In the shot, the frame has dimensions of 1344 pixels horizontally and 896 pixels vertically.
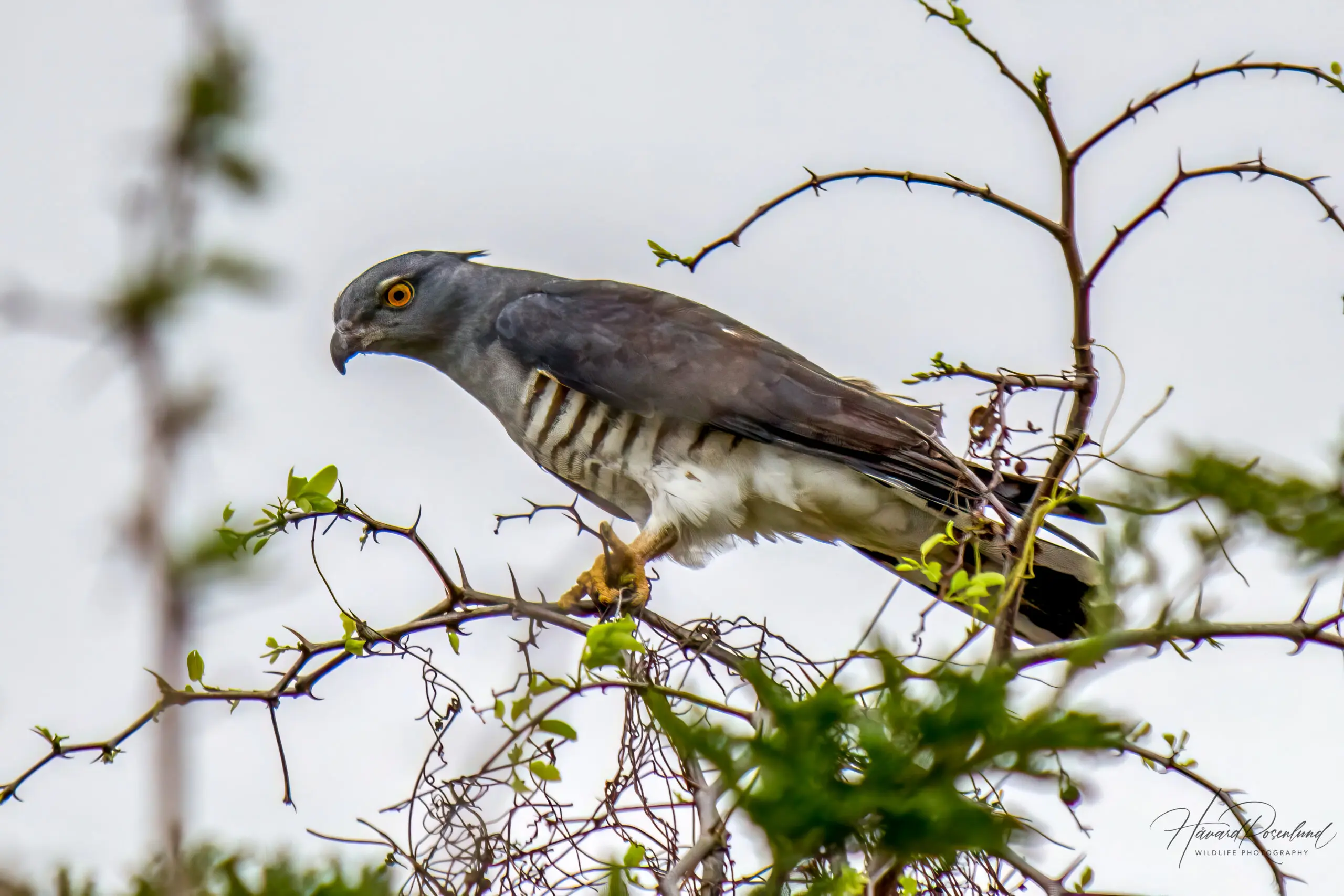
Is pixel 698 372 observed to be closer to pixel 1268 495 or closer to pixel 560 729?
pixel 560 729

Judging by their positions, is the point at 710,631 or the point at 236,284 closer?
the point at 236,284

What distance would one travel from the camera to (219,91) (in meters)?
1.27

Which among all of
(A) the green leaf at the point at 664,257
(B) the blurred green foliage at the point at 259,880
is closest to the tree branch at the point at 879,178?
(A) the green leaf at the point at 664,257

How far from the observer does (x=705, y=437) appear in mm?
4414

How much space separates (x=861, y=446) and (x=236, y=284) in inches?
121

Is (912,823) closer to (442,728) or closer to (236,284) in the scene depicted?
(236,284)

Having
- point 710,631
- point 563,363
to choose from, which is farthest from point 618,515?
point 710,631

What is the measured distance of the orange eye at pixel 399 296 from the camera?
5016 millimetres

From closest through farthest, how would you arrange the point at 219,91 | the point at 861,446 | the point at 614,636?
the point at 219,91
the point at 614,636
the point at 861,446

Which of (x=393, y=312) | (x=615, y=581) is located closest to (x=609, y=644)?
(x=615, y=581)

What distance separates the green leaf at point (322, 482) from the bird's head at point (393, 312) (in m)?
2.37

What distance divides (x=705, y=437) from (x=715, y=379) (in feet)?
0.61

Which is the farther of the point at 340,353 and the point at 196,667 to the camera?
the point at 340,353

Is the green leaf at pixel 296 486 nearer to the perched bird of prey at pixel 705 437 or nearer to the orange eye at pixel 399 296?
the perched bird of prey at pixel 705 437
